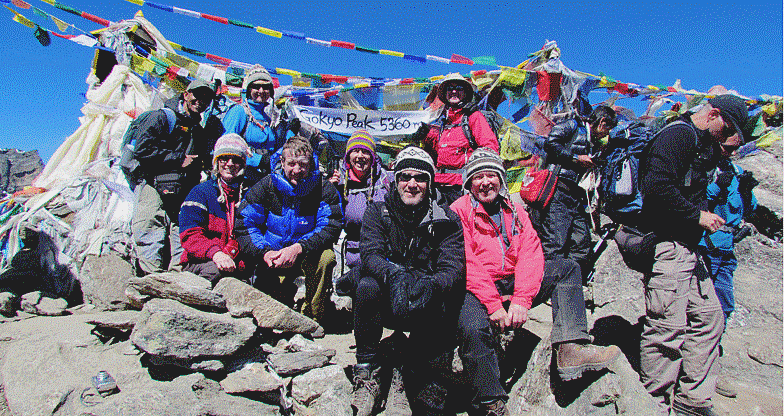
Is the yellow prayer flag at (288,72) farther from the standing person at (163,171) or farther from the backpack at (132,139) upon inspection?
the backpack at (132,139)

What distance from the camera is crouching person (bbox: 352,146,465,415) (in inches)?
127

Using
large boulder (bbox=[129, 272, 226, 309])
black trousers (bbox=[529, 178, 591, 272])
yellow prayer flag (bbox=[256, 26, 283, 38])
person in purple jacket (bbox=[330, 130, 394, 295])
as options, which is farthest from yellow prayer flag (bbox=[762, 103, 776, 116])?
large boulder (bbox=[129, 272, 226, 309])

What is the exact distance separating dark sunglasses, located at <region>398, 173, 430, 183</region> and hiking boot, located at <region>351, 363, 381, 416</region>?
5.67ft

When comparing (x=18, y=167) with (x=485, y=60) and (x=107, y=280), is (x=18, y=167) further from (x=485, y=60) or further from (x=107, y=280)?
(x=485, y=60)

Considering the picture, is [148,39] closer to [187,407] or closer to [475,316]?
[187,407]

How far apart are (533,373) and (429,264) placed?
4.55 ft

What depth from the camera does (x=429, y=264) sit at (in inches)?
140

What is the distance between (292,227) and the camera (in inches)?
173

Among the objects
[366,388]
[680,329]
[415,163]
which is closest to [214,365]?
[366,388]

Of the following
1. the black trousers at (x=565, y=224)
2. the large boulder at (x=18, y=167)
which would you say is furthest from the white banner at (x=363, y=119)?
the large boulder at (x=18, y=167)

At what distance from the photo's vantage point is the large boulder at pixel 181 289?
143 inches

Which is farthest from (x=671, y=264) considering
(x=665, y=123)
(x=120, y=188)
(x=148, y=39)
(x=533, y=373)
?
(x=148, y=39)

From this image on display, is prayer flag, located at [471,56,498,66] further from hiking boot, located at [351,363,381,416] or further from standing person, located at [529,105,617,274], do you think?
hiking boot, located at [351,363,381,416]

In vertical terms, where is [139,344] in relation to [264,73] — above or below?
below
